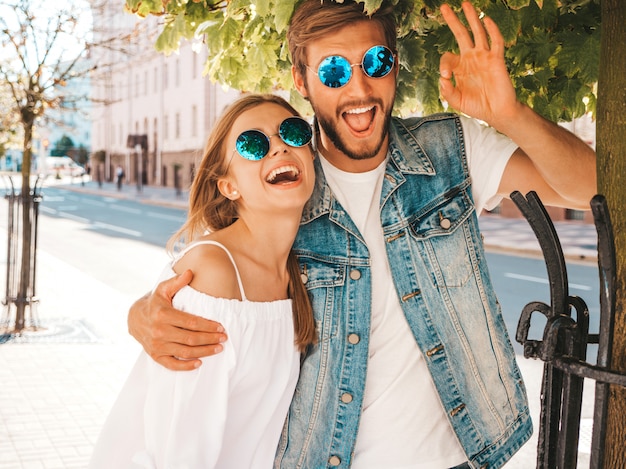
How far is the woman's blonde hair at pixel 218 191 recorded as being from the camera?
7.82ft

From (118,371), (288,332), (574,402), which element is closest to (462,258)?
(288,332)

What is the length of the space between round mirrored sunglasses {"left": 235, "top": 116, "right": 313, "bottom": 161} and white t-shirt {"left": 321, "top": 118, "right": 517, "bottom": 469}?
0.23 meters

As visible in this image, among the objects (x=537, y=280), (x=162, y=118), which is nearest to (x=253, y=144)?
(x=537, y=280)

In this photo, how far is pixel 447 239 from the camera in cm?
238

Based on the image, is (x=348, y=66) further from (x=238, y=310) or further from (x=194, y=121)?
(x=194, y=121)

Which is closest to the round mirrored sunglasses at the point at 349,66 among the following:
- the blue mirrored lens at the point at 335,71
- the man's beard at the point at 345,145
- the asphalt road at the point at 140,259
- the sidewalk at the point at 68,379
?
the blue mirrored lens at the point at 335,71

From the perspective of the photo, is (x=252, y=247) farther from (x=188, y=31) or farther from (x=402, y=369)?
(x=188, y=31)

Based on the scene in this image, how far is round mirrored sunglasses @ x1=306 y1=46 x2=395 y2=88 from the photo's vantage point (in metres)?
2.36

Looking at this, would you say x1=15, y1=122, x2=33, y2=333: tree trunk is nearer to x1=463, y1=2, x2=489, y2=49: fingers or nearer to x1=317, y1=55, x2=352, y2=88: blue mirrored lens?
x1=317, y1=55, x2=352, y2=88: blue mirrored lens

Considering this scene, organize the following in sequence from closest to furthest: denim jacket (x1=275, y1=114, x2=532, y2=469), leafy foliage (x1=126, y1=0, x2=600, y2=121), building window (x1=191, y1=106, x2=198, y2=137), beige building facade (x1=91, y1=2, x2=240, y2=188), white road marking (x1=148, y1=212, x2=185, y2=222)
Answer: denim jacket (x1=275, y1=114, x2=532, y2=469) < leafy foliage (x1=126, y1=0, x2=600, y2=121) < white road marking (x1=148, y1=212, x2=185, y2=222) < beige building facade (x1=91, y1=2, x2=240, y2=188) < building window (x1=191, y1=106, x2=198, y2=137)

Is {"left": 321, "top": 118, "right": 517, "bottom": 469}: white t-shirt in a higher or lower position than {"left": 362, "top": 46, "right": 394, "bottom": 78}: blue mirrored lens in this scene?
lower

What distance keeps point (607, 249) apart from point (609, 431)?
36 centimetres

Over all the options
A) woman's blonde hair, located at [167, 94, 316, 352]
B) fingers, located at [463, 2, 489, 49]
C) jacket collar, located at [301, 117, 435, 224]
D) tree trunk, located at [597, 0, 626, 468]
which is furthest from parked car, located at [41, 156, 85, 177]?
tree trunk, located at [597, 0, 626, 468]

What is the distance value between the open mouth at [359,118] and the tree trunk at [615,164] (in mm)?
832
